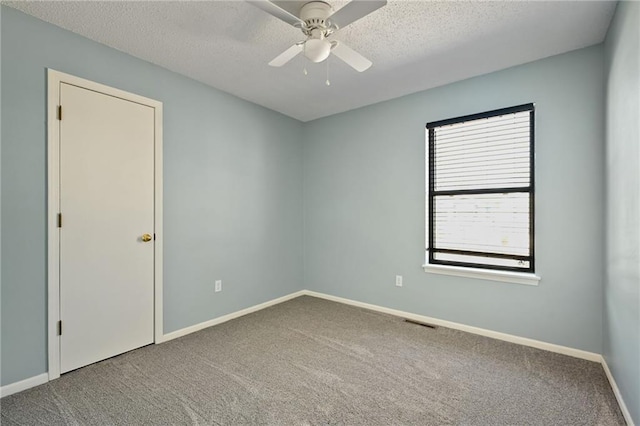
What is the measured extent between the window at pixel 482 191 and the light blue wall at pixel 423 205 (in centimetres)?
11

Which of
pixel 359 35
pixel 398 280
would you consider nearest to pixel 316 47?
pixel 359 35

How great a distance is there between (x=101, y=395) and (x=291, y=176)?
3.09 meters

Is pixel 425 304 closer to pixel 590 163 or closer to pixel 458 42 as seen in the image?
pixel 590 163

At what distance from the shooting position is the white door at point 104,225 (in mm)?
2270

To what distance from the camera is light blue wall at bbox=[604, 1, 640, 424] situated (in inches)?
62.2

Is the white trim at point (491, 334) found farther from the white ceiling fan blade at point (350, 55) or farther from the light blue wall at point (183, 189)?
the white ceiling fan blade at point (350, 55)

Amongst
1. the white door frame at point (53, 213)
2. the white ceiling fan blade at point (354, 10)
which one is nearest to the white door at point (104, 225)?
the white door frame at point (53, 213)

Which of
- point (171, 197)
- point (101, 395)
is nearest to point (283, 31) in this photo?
point (171, 197)

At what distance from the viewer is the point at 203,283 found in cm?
321

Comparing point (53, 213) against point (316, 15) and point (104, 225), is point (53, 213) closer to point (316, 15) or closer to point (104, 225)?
point (104, 225)

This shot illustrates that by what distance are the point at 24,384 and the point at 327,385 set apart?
2085 millimetres

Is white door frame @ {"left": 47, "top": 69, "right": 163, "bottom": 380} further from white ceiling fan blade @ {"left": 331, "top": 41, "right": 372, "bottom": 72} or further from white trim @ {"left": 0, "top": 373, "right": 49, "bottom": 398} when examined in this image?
white ceiling fan blade @ {"left": 331, "top": 41, "right": 372, "bottom": 72}

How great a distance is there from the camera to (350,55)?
2.11m

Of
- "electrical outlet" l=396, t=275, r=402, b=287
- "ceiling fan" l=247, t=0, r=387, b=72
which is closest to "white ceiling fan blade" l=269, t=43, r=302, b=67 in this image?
"ceiling fan" l=247, t=0, r=387, b=72
